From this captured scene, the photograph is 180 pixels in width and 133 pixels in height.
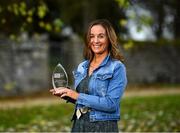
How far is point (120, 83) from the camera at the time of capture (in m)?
4.57

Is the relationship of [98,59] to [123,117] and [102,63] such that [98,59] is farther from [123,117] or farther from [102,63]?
[123,117]

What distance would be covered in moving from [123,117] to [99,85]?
8.75 m

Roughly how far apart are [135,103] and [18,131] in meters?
6.13

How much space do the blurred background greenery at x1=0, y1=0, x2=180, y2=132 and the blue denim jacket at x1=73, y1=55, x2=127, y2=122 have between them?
4439 mm

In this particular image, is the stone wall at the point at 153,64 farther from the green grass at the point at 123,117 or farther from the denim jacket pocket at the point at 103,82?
the denim jacket pocket at the point at 103,82

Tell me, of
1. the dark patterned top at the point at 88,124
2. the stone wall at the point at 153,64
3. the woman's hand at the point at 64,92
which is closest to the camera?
the woman's hand at the point at 64,92

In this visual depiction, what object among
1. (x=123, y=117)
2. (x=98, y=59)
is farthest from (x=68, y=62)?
(x=98, y=59)

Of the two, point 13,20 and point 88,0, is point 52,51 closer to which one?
point 88,0

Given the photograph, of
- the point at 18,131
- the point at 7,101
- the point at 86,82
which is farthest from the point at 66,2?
the point at 86,82

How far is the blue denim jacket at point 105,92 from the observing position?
4.55 meters

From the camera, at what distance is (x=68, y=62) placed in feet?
74.9

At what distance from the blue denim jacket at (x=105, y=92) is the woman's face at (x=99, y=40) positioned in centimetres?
10

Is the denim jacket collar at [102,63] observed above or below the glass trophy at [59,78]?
above

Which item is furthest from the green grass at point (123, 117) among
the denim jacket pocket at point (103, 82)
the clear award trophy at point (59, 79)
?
the clear award trophy at point (59, 79)
